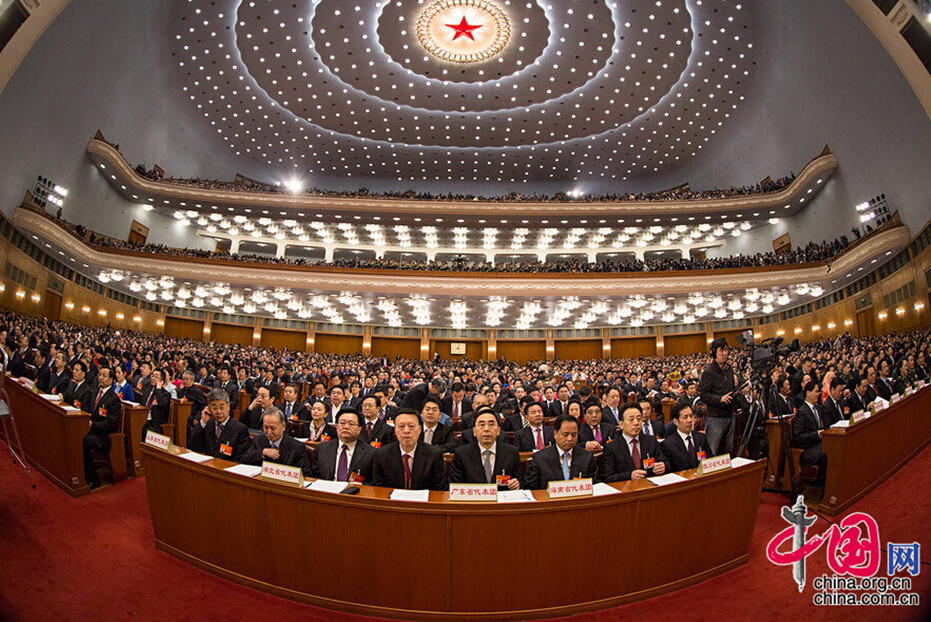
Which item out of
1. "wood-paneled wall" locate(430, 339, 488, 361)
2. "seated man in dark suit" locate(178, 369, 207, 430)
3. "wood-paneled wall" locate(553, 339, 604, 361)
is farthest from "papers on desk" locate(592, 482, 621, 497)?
"wood-paneled wall" locate(553, 339, 604, 361)

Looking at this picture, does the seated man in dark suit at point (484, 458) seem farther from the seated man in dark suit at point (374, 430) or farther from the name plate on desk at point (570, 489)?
the seated man in dark suit at point (374, 430)

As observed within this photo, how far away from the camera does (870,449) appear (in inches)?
155

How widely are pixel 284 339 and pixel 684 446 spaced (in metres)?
24.4

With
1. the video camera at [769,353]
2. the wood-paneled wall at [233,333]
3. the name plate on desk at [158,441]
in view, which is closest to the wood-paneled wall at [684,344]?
the video camera at [769,353]

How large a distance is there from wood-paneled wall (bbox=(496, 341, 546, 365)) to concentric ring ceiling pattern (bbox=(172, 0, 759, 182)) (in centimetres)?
1168

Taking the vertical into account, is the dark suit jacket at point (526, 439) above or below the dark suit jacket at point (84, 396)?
below

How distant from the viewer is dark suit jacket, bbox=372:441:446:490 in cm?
287

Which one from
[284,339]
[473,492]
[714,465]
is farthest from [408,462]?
[284,339]

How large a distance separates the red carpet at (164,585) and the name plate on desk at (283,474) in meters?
0.56

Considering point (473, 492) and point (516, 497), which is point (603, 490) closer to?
point (516, 497)

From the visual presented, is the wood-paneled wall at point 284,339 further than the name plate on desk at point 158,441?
Yes

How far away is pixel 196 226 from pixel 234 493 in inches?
1092

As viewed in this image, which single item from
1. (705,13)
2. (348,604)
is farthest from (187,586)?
(705,13)

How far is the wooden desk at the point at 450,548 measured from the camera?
2301mm
